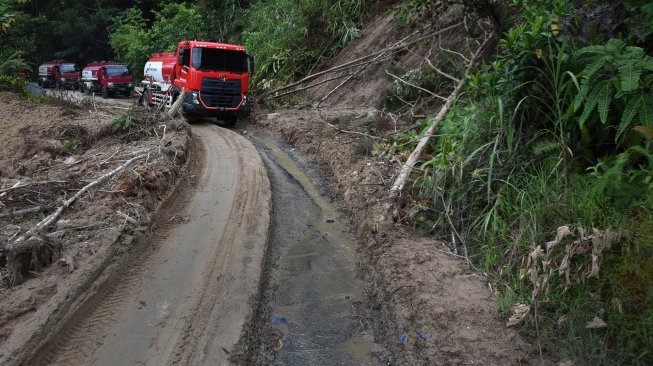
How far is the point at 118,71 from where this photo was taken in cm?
2883

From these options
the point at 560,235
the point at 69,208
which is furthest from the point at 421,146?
the point at 69,208

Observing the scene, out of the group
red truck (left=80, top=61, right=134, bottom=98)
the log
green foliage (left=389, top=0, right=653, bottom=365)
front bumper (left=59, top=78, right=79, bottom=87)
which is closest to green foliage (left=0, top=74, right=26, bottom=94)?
red truck (left=80, top=61, right=134, bottom=98)

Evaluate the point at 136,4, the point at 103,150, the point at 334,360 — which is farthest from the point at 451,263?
the point at 136,4

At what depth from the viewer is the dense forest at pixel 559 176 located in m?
3.94

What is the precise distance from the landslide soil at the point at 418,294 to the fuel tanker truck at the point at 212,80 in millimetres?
7940

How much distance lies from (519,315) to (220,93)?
42.0 ft

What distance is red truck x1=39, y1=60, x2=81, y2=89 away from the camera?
34031 mm

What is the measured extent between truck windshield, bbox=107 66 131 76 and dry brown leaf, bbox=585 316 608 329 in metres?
29.0

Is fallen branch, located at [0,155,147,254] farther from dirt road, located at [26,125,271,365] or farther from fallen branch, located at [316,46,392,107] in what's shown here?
fallen branch, located at [316,46,392,107]

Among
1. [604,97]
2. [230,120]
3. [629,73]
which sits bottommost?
[230,120]

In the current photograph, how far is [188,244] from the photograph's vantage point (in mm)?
6258

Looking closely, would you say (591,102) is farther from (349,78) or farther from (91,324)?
(349,78)

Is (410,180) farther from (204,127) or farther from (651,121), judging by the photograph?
(204,127)

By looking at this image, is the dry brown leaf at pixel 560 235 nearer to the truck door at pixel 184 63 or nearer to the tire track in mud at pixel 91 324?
the tire track in mud at pixel 91 324
